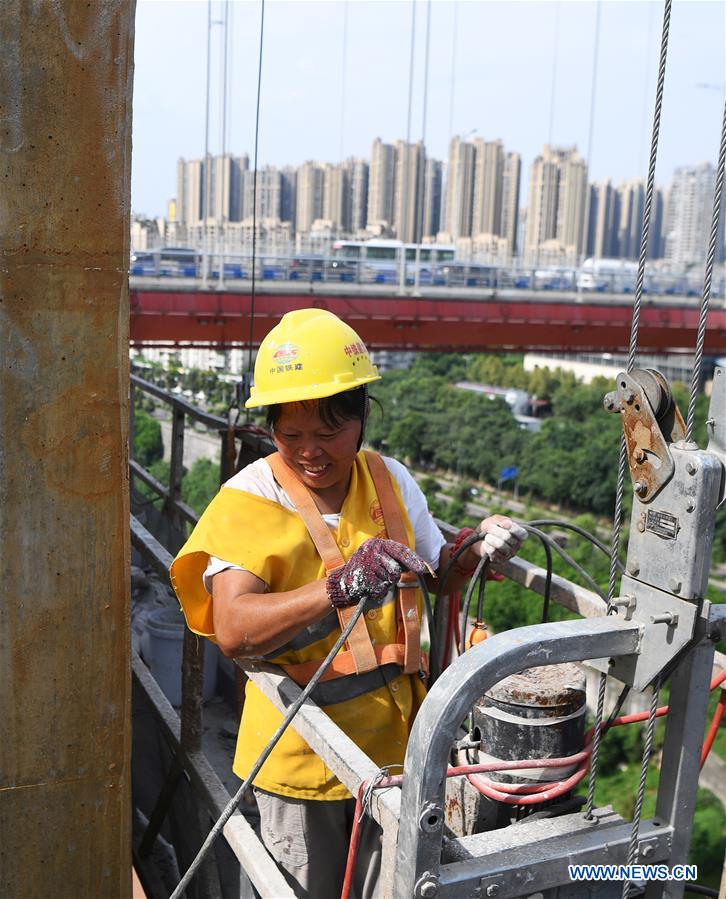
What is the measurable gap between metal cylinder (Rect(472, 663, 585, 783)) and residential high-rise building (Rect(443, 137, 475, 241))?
78.6 m

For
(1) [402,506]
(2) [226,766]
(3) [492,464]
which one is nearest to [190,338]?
(2) [226,766]

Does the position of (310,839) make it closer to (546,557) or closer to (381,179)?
(546,557)

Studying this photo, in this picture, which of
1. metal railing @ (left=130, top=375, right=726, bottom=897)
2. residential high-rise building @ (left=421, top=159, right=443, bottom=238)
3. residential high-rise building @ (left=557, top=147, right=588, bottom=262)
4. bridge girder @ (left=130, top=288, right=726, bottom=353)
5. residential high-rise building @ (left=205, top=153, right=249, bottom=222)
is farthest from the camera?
residential high-rise building @ (left=557, top=147, right=588, bottom=262)

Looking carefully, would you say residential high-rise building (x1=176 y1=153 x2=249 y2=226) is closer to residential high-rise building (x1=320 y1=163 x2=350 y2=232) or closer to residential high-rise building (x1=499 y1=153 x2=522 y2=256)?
residential high-rise building (x1=320 y1=163 x2=350 y2=232)

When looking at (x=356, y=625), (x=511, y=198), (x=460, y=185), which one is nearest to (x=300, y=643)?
(x=356, y=625)

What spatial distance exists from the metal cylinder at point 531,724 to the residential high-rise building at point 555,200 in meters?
88.2

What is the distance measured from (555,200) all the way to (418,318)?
74.5 meters

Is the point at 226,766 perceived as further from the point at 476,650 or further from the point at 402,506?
the point at 476,650

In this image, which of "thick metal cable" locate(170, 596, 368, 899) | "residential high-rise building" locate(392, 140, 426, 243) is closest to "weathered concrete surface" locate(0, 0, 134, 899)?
"thick metal cable" locate(170, 596, 368, 899)

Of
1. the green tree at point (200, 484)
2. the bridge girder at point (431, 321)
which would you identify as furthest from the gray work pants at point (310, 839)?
the green tree at point (200, 484)

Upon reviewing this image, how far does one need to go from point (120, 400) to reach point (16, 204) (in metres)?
0.41

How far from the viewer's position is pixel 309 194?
80688 mm

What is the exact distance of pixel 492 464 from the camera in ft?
220

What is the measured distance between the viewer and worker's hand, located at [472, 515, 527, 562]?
6.77 ft
